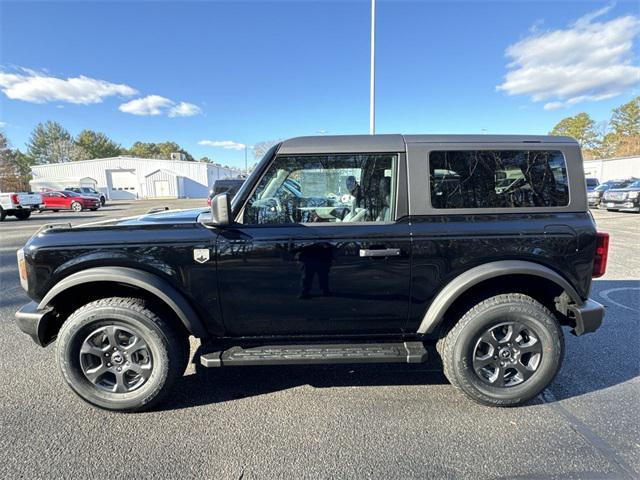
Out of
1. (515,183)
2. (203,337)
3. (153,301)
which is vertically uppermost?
(515,183)

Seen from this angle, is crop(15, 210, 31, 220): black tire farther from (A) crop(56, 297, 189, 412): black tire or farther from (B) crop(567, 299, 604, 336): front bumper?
(B) crop(567, 299, 604, 336): front bumper

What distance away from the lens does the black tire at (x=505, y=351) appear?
255 cm

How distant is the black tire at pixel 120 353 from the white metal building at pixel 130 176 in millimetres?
48369

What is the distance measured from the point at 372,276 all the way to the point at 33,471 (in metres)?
2.39

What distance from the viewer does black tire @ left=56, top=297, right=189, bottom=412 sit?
250cm

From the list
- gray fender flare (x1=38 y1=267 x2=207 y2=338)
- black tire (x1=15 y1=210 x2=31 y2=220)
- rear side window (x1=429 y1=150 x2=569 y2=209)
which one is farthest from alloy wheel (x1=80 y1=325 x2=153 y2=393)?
black tire (x1=15 y1=210 x2=31 y2=220)

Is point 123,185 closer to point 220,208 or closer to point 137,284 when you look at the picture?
point 137,284

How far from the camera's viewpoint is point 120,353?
258 centimetres

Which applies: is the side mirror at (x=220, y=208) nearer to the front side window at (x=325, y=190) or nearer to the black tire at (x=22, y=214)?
the front side window at (x=325, y=190)

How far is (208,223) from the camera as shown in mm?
2516

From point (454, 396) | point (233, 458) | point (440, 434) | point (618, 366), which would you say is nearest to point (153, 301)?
point (233, 458)

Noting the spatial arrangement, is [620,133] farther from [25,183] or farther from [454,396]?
[25,183]

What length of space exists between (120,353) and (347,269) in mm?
1797

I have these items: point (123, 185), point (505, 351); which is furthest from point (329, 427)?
point (123, 185)
